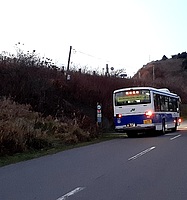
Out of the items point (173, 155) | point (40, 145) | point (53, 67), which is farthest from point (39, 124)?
point (53, 67)

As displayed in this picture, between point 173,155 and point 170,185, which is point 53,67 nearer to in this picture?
point 173,155

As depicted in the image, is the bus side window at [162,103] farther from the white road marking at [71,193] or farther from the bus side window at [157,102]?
the white road marking at [71,193]

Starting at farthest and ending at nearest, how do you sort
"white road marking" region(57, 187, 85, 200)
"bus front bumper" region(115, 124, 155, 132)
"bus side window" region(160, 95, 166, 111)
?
"bus side window" region(160, 95, 166, 111), "bus front bumper" region(115, 124, 155, 132), "white road marking" region(57, 187, 85, 200)

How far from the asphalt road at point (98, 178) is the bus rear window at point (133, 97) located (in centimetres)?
1232

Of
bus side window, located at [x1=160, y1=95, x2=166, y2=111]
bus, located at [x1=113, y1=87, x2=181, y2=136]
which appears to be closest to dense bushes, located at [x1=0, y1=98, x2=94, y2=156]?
bus, located at [x1=113, y1=87, x2=181, y2=136]

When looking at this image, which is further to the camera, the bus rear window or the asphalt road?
the bus rear window

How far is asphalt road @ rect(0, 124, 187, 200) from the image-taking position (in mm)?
8875

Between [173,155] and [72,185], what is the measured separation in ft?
23.3

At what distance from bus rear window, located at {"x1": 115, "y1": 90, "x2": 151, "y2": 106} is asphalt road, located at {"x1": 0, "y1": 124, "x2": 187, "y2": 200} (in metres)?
12.3

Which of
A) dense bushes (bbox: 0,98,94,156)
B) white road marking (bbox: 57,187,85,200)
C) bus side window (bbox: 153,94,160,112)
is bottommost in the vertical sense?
white road marking (bbox: 57,187,85,200)

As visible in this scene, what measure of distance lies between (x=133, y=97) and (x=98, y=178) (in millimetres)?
18130

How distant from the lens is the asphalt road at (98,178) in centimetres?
888

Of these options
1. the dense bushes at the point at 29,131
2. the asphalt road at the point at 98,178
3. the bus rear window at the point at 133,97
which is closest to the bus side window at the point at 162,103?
the bus rear window at the point at 133,97

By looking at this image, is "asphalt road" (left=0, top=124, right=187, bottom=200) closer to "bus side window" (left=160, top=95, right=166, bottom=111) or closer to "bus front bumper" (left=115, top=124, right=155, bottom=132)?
"bus front bumper" (left=115, top=124, right=155, bottom=132)
